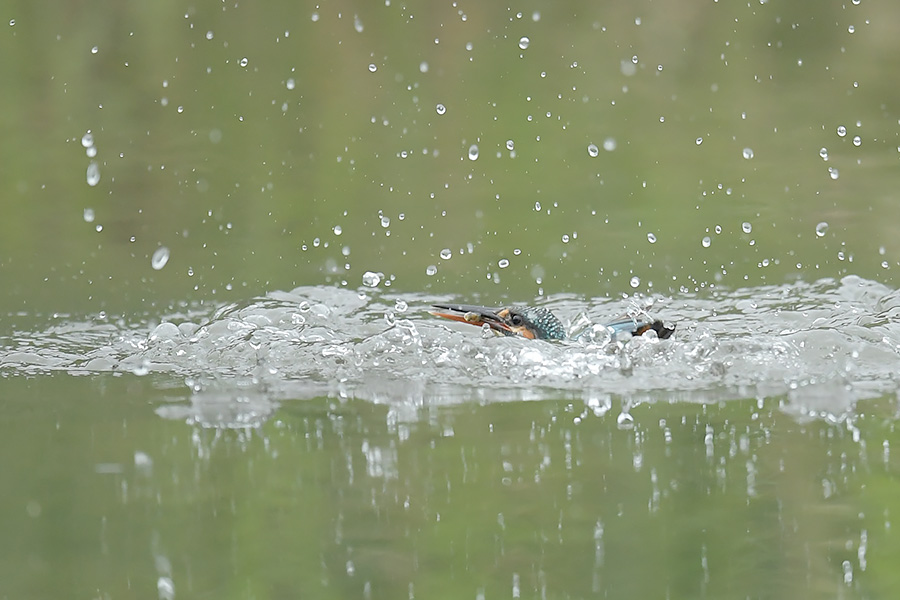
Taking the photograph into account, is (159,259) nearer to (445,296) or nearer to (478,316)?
(445,296)

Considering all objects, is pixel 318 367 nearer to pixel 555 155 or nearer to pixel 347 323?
pixel 347 323

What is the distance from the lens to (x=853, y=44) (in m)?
9.01

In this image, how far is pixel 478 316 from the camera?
468cm

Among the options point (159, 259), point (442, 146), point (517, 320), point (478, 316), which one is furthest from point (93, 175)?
point (517, 320)

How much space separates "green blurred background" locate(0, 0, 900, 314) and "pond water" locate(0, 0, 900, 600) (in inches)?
1.0

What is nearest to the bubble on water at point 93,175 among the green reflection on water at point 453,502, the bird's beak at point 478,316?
the bird's beak at point 478,316

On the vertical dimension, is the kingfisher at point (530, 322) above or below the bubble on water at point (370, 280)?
below

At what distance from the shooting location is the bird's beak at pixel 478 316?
15.2 ft

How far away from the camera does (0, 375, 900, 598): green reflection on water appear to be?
2.62m

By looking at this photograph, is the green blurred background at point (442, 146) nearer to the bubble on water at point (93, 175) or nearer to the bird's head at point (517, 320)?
the bubble on water at point (93, 175)

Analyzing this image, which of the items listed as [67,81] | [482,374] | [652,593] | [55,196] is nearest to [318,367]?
[482,374]

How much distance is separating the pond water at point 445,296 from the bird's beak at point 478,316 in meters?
0.07

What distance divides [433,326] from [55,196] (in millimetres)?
3029

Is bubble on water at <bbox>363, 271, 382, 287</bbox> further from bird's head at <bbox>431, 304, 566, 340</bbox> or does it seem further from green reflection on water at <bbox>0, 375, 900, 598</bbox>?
green reflection on water at <bbox>0, 375, 900, 598</bbox>
